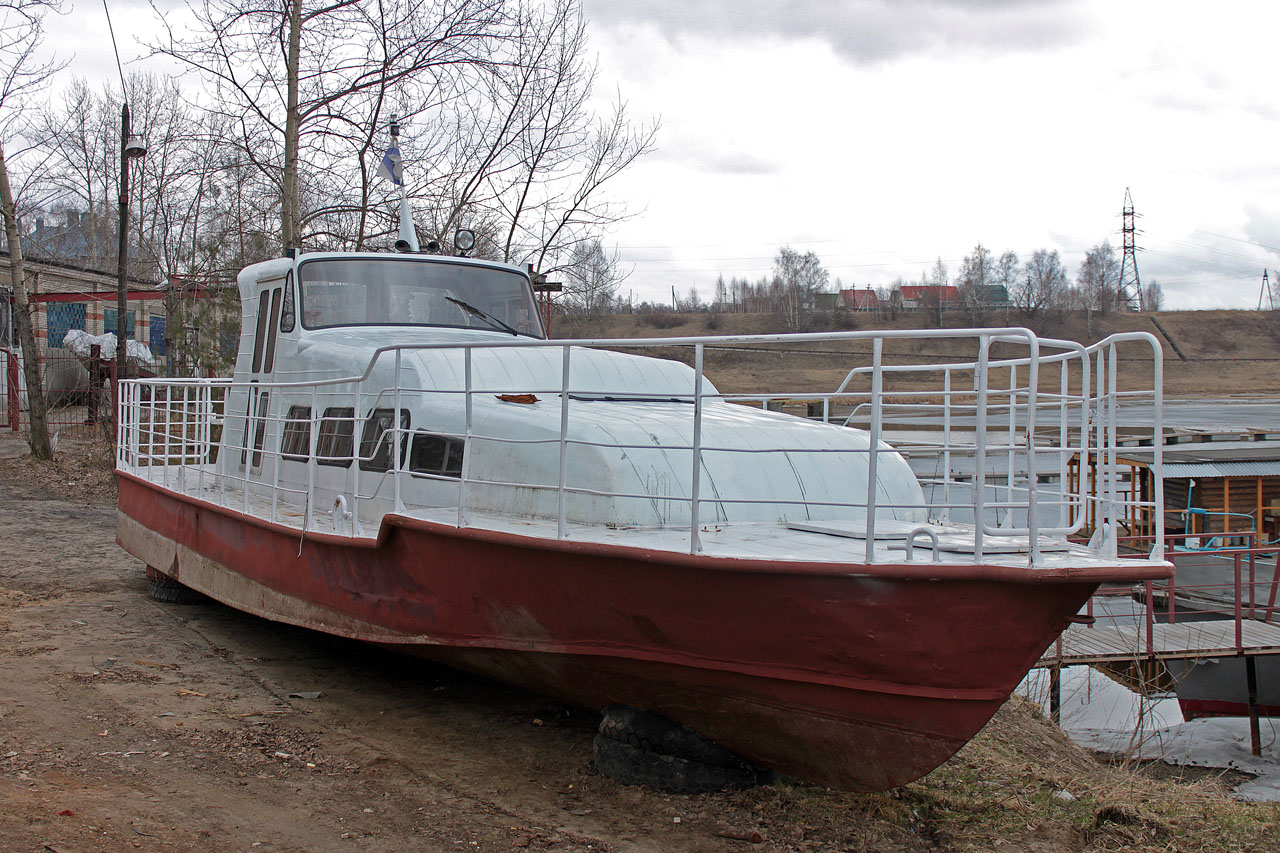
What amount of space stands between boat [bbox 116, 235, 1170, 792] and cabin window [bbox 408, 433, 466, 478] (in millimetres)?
21

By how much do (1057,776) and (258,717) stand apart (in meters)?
4.40

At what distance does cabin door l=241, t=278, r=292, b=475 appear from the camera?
281 inches

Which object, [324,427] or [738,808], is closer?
[738,808]

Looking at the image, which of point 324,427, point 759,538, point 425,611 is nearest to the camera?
point 759,538

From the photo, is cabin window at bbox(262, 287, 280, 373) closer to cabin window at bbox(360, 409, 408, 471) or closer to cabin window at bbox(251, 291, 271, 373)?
cabin window at bbox(251, 291, 271, 373)

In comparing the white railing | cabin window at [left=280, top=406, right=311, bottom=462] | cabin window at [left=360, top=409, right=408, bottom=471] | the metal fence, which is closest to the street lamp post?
the metal fence

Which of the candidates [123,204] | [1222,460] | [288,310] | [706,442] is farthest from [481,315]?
[1222,460]

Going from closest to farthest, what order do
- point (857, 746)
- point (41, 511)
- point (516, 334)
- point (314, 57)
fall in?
point (857, 746) → point (516, 334) → point (41, 511) → point (314, 57)

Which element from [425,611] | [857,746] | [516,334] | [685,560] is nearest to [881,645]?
[857,746]

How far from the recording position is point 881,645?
3.76m

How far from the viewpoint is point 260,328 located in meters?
7.37

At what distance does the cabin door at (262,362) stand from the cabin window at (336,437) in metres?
0.62

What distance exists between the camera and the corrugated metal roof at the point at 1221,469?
16.0 m

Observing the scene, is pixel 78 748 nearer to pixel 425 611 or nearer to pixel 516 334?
pixel 425 611
